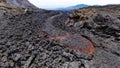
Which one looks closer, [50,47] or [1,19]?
[50,47]

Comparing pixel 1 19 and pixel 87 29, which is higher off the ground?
pixel 1 19

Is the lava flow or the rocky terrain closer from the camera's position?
the rocky terrain

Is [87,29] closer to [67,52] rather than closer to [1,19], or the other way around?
[67,52]

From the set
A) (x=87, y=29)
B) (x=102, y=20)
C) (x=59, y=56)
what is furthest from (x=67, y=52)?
(x=102, y=20)

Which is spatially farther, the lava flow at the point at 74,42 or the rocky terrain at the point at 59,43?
the lava flow at the point at 74,42

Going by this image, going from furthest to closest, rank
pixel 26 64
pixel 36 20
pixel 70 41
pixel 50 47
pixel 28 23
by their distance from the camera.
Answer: pixel 36 20
pixel 28 23
pixel 70 41
pixel 50 47
pixel 26 64
